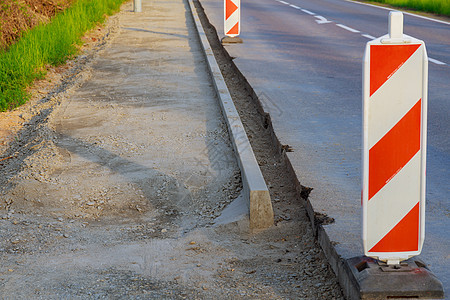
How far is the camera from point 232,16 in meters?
12.3

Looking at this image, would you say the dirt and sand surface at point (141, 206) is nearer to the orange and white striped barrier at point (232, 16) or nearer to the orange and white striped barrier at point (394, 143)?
the orange and white striped barrier at point (394, 143)

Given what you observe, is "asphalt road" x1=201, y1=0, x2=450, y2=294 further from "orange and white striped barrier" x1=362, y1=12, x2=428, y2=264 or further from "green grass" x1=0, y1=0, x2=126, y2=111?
"green grass" x1=0, y1=0, x2=126, y2=111

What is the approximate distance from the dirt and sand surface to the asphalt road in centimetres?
25

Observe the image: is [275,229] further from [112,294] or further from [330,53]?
[330,53]

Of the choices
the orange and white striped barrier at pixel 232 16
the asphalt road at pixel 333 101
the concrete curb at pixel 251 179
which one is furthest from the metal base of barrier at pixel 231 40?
the concrete curb at pixel 251 179

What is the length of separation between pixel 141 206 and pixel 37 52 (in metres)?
6.02

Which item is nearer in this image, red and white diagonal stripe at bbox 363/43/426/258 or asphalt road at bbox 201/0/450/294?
red and white diagonal stripe at bbox 363/43/426/258

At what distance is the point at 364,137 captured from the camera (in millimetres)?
2789

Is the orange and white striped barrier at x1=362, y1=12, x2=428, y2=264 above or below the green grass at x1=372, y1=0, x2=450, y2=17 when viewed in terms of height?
above

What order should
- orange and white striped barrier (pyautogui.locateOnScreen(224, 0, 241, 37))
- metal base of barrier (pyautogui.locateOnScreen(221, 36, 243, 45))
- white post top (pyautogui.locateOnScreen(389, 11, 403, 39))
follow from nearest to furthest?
white post top (pyautogui.locateOnScreen(389, 11, 403, 39)), orange and white striped barrier (pyautogui.locateOnScreen(224, 0, 241, 37)), metal base of barrier (pyautogui.locateOnScreen(221, 36, 243, 45))

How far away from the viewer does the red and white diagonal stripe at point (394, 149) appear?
8.91 ft

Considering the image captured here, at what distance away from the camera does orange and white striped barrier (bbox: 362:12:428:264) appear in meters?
2.71

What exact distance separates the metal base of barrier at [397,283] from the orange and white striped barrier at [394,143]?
0.06 metres

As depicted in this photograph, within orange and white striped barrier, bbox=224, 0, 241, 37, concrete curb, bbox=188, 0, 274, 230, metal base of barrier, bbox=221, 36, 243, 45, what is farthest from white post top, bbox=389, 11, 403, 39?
metal base of barrier, bbox=221, 36, 243, 45
